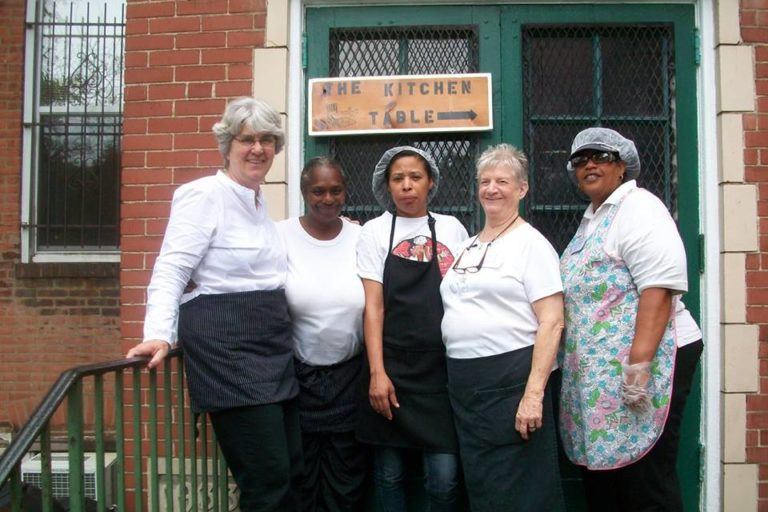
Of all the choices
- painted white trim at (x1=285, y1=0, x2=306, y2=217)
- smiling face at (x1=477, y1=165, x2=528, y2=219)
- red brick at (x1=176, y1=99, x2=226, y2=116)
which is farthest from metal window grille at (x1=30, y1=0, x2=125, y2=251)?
smiling face at (x1=477, y1=165, x2=528, y2=219)

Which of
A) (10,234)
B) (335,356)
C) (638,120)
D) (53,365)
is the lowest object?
(53,365)

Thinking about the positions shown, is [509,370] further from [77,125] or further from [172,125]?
[77,125]

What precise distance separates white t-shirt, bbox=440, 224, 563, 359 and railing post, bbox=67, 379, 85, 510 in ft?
4.29

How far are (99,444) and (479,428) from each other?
133 centimetres

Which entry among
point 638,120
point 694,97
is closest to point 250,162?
point 638,120

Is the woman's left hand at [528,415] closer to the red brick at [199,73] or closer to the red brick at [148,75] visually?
the red brick at [199,73]

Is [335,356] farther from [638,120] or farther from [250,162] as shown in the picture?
[638,120]

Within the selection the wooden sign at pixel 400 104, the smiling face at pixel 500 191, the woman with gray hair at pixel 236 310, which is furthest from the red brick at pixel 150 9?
the smiling face at pixel 500 191

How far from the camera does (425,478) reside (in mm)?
2686

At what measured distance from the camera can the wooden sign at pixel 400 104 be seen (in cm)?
342

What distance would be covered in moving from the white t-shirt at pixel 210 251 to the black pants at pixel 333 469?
741mm

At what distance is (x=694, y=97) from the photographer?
11.3 ft

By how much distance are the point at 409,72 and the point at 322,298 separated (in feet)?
5.08

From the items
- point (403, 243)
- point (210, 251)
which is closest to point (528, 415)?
point (403, 243)
